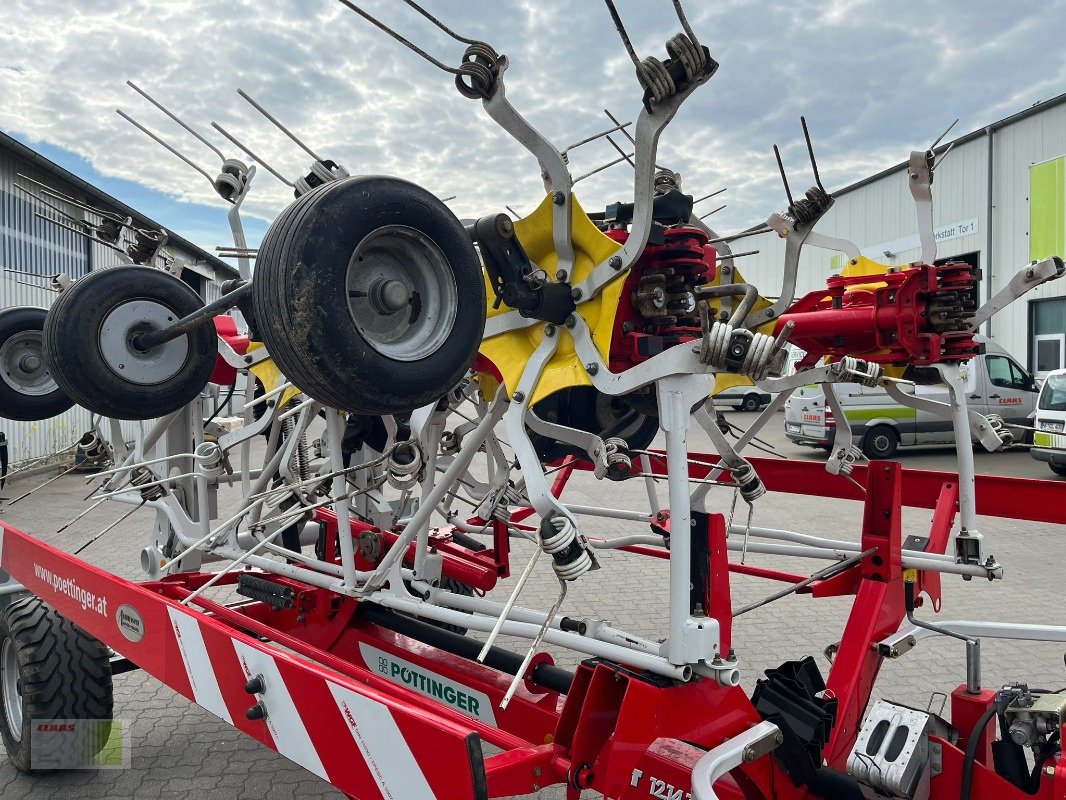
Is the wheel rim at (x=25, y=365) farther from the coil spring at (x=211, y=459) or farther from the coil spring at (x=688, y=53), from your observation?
the coil spring at (x=688, y=53)

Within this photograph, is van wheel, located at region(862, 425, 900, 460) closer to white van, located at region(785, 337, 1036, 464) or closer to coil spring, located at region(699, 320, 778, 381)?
white van, located at region(785, 337, 1036, 464)

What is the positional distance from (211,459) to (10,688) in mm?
1431

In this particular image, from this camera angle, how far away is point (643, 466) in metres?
4.12

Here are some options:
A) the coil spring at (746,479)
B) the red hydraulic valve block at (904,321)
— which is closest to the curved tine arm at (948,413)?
the red hydraulic valve block at (904,321)

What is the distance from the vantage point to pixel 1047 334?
1686cm

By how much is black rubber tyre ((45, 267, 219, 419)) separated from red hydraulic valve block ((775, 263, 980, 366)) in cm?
248

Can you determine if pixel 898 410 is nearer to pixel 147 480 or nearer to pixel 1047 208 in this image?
pixel 1047 208

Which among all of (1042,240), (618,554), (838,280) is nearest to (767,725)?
(838,280)

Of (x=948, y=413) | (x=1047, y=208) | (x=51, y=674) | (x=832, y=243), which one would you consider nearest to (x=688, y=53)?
(x=832, y=243)

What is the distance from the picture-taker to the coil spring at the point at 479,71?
230cm

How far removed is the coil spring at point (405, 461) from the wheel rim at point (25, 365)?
8.18 feet

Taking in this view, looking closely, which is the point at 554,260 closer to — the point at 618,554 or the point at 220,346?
the point at 220,346

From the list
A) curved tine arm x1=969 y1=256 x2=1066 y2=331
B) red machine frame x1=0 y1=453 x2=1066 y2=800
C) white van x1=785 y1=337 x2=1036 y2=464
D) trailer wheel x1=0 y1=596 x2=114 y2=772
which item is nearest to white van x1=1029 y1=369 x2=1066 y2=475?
white van x1=785 y1=337 x2=1036 y2=464

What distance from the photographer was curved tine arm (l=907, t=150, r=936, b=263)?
330cm
